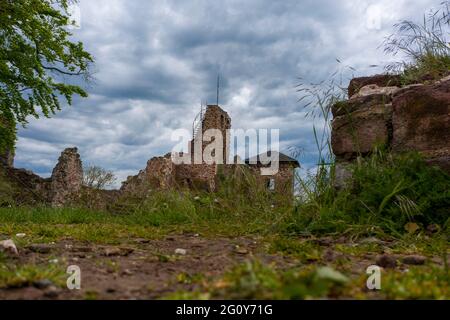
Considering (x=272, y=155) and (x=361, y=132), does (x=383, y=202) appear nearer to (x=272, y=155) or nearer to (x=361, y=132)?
(x=361, y=132)

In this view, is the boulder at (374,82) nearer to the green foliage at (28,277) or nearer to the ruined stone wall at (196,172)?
the green foliage at (28,277)

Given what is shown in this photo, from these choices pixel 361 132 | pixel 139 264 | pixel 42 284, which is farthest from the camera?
pixel 361 132

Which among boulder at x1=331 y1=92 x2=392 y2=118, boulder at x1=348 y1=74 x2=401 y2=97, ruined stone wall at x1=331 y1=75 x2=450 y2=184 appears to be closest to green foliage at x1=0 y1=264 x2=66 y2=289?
ruined stone wall at x1=331 y1=75 x2=450 y2=184

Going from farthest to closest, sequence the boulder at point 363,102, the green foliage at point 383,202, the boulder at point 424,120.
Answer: the boulder at point 363,102, the boulder at point 424,120, the green foliage at point 383,202

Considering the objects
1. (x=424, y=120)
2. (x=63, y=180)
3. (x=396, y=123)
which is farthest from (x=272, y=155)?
(x=63, y=180)

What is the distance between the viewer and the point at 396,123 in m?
4.91

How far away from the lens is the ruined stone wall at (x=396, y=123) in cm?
463

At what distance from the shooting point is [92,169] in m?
27.1

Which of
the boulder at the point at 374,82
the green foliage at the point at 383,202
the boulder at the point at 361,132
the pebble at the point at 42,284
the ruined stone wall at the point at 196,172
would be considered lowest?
the pebble at the point at 42,284

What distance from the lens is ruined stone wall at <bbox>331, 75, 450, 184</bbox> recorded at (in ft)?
15.2

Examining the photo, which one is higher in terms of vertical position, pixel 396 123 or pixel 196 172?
pixel 196 172

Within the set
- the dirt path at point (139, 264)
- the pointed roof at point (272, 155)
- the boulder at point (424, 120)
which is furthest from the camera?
the pointed roof at point (272, 155)

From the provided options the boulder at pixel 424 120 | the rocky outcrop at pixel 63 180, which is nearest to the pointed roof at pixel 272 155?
the boulder at pixel 424 120
